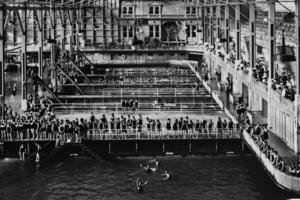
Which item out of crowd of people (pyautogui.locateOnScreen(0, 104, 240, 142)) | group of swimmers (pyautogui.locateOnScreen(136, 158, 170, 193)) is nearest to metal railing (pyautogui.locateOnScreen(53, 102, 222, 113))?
crowd of people (pyautogui.locateOnScreen(0, 104, 240, 142))

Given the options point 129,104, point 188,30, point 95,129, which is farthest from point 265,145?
point 188,30

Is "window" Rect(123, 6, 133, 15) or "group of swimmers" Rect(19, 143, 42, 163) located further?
"window" Rect(123, 6, 133, 15)

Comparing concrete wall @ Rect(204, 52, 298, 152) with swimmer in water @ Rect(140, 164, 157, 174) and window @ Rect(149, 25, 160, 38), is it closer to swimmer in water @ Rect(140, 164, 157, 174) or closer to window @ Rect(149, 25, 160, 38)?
swimmer in water @ Rect(140, 164, 157, 174)

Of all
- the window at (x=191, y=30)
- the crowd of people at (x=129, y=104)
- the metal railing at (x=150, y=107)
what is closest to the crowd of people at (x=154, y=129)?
the metal railing at (x=150, y=107)

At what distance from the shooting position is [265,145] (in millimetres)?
43625

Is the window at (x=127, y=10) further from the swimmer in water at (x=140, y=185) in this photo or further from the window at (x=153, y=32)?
the swimmer in water at (x=140, y=185)

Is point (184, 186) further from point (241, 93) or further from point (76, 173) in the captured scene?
point (241, 93)

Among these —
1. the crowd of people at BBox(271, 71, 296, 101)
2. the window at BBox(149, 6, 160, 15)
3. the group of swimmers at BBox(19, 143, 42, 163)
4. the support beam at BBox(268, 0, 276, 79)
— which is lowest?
the group of swimmers at BBox(19, 143, 42, 163)

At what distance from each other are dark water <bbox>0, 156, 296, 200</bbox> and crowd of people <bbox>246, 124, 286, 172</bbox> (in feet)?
5.01

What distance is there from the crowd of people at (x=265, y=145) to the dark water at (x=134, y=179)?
1.53 metres

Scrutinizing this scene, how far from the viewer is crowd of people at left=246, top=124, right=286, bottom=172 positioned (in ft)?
Answer: 127

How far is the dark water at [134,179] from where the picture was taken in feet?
132

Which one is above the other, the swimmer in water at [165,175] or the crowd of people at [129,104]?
the crowd of people at [129,104]

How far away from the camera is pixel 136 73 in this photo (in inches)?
3932
